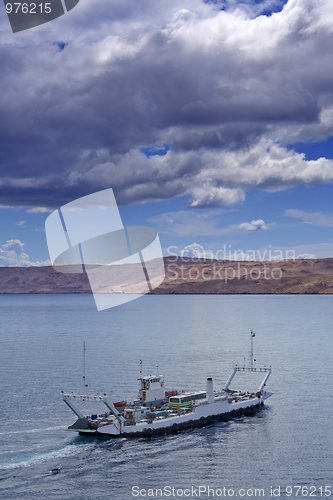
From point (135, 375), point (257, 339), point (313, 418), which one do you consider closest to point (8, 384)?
point (135, 375)

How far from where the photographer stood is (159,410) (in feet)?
204

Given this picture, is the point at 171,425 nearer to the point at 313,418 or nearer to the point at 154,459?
the point at 154,459

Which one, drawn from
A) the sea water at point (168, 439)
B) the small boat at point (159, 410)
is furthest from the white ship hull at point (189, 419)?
the sea water at point (168, 439)

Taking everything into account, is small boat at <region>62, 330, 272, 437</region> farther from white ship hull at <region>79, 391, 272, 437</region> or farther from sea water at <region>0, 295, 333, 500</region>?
sea water at <region>0, 295, 333, 500</region>

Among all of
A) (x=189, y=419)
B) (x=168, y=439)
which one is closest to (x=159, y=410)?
(x=189, y=419)

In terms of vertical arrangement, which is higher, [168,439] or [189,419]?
[189,419]

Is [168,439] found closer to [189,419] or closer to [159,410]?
[189,419]

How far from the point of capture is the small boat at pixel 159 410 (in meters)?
55.1

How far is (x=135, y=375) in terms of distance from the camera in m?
87.2

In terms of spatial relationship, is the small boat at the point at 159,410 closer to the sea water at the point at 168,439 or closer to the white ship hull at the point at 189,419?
the white ship hull at the point at 189,419

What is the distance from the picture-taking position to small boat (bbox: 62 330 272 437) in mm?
55094

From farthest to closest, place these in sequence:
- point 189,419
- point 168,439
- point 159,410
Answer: point 159,410 < point 189,419 < point 168,439

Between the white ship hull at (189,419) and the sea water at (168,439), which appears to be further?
the white ship hull at (189,419)

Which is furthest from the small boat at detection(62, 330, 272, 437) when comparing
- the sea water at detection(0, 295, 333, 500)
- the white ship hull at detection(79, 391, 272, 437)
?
the sea water at detection(0, 295, 333, 500)
